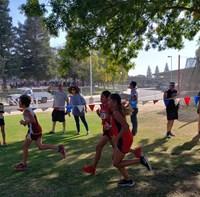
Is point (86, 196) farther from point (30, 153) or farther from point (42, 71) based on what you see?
point (42, 71)

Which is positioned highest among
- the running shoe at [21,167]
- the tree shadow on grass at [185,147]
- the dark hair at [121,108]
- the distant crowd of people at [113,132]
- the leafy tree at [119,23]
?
the leafy tree at [119,23]

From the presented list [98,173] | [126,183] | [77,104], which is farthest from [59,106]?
[126,183]

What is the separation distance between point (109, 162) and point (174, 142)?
2849 mm

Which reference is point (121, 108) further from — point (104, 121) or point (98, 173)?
point (98, 173)

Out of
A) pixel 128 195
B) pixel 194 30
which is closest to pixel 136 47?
pixel 194 30

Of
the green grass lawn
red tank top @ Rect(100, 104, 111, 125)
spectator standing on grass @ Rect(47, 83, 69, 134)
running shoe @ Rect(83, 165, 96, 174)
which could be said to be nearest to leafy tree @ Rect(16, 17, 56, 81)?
spectator standing on grass @ Rect(47, 83, 69, 134)

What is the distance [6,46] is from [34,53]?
20.9 feet

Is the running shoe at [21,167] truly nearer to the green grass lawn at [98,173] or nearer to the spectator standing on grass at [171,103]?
the green grass lawn at [98,173]

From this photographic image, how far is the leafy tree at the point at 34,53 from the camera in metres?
49.2

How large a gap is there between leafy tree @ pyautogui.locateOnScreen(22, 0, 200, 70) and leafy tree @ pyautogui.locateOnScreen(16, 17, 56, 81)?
→ 40.1 meters

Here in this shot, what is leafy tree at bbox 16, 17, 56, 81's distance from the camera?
49.2 meters

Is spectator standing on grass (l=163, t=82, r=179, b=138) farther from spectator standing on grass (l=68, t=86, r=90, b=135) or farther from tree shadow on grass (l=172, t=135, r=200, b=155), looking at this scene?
spectator standing on grass (l=68, t=86, r=90, b=135)

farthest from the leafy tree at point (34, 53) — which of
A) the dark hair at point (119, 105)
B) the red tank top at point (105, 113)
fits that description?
the dark hair at point (119, 105)

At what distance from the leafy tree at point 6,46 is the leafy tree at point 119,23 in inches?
1360
